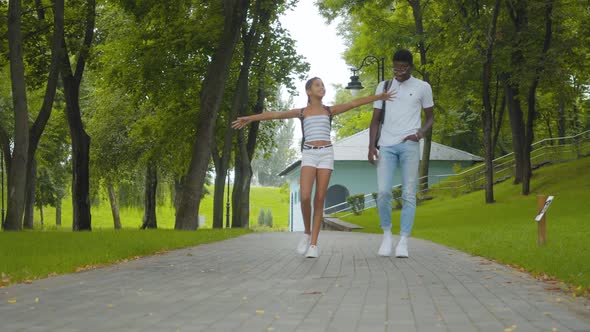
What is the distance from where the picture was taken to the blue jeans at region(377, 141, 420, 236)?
33.6 ft

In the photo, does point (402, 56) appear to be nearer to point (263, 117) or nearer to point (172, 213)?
point (263, 117)

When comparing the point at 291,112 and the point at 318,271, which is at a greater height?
the point at 291,112

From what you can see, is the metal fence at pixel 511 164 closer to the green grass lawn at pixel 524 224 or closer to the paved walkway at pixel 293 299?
the green grass lawn at pixel 524 224

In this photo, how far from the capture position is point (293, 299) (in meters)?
6.48

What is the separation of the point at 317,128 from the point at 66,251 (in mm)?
3920

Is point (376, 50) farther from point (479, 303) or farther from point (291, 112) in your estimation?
point (479, 303)

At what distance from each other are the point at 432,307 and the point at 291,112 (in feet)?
16.8

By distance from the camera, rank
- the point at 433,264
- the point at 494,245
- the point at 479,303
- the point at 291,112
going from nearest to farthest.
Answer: the point at 479,303, the point at 433,264, the point at 291,112, the point at 494,245

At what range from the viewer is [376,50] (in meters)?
40.9

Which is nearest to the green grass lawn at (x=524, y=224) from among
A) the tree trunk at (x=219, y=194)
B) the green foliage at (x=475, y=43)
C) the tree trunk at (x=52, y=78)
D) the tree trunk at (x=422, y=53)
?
the tree trunk at (x=422, y=53)

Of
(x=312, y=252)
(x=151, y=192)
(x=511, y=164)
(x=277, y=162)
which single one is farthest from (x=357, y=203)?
(x=277, y=162)

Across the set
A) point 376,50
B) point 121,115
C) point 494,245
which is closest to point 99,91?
point 121,115

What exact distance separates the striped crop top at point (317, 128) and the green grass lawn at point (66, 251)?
9.67ft

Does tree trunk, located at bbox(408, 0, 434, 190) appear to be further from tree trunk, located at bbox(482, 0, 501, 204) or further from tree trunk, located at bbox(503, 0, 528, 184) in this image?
tree trunk, located at bbox(482, 0, 501, 204)
